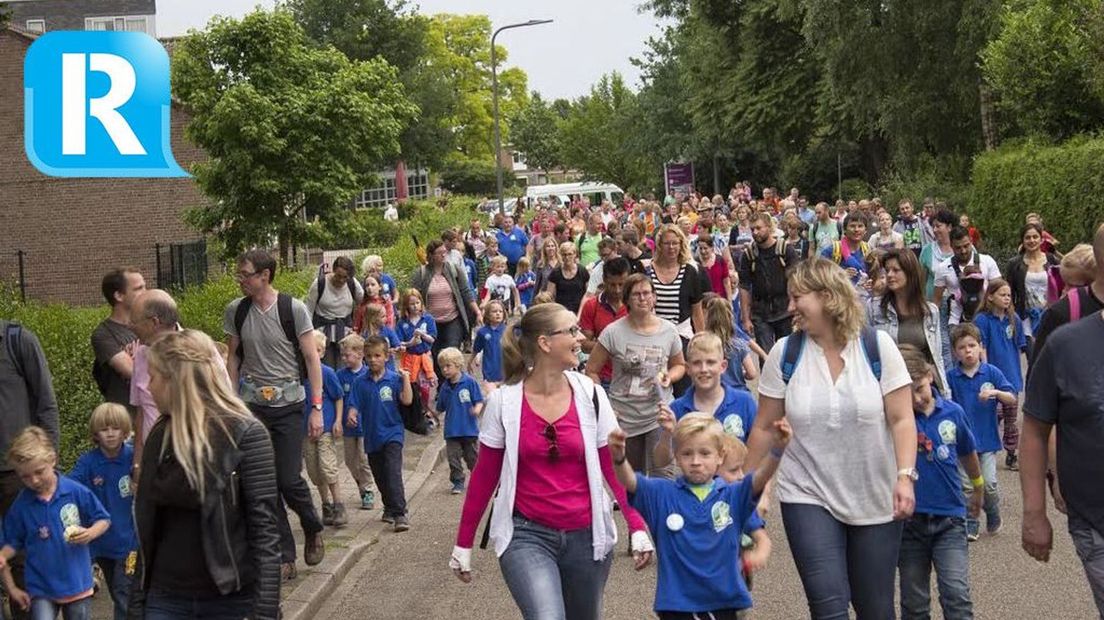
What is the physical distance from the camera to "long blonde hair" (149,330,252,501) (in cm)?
492

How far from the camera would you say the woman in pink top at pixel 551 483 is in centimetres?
584

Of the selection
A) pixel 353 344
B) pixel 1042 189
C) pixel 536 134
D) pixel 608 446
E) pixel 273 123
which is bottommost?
pixel 608 446

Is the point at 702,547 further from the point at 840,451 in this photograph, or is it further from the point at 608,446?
the point at 840,451

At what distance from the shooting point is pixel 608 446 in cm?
593

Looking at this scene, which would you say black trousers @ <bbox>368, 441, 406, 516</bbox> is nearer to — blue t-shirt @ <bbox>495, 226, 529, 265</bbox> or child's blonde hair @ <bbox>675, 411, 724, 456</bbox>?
child's blonde hair @ <bbox>675, 411, 724, 456</bbox>

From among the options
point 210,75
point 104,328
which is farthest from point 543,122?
point 104,328

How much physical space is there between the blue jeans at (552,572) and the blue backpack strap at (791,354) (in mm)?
945

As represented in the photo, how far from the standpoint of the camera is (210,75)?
3180cm

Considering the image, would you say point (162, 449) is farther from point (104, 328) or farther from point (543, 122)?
point (543, 122)

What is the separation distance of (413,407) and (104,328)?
3567 millimetres

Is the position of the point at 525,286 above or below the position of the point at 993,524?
above

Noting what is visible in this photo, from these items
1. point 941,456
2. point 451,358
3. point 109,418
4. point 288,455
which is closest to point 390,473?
point 451,358

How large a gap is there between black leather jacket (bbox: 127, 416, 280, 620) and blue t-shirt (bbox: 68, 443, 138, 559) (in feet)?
8.95

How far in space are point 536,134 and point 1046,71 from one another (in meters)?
106
